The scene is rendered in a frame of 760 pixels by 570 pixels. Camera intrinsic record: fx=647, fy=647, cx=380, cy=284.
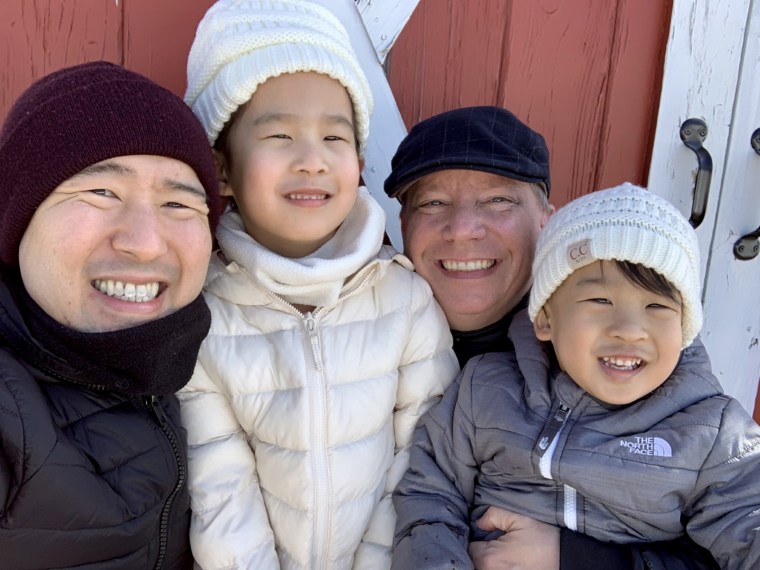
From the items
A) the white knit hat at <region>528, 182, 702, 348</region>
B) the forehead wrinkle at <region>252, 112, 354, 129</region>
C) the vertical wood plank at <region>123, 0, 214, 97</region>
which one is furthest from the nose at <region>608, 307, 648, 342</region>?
the vertical wood plank at <region>123, 0, 214, 97</region>

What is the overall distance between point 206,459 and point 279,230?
0.55m

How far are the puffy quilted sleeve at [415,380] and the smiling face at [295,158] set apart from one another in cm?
32

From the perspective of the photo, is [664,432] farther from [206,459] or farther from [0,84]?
[0,84]

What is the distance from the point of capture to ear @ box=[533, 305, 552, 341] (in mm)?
1565

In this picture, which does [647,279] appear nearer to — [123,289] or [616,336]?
[616,336]

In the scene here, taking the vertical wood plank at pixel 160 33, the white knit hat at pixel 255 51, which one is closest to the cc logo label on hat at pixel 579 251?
the white knit hat at pixel 255 51

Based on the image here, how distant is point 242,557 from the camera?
1413 mm

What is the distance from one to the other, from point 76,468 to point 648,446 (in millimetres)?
1105

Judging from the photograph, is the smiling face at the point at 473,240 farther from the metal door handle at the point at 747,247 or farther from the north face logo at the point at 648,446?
the metal door handle at the point at 747,247

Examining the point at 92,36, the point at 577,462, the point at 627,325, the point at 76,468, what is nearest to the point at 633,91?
the point at 627,325

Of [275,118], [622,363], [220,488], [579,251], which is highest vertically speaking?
[275,118]

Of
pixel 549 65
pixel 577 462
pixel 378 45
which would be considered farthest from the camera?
pixel 549 65

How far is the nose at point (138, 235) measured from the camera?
46.1 inches

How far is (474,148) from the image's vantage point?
1638mm
